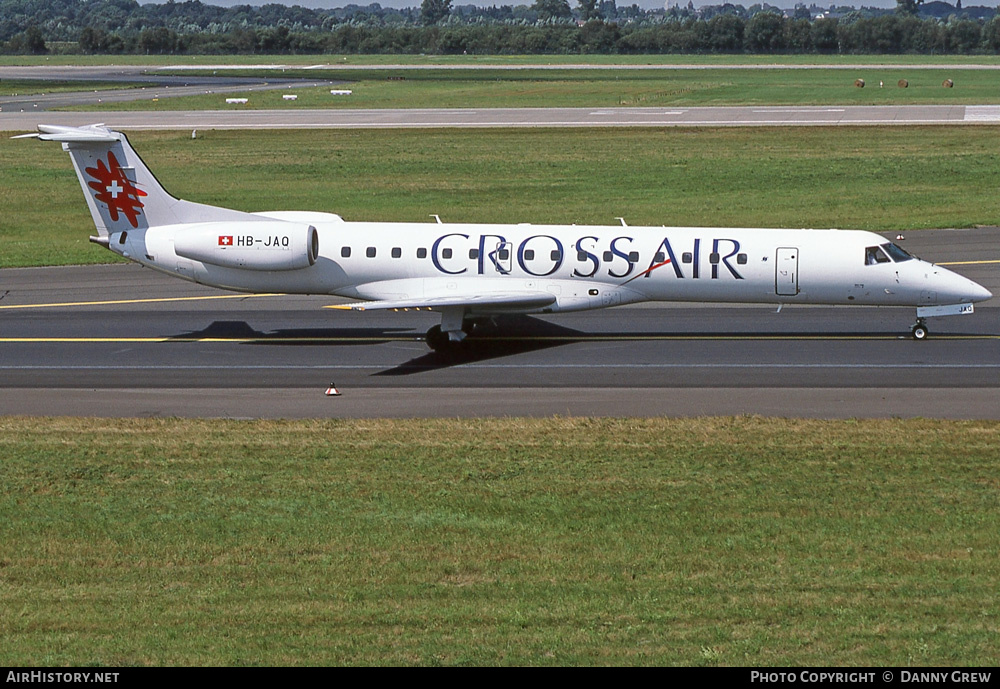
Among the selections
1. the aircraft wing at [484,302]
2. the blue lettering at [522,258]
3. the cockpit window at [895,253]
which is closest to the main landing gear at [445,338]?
the aircraft wing at [484,302]

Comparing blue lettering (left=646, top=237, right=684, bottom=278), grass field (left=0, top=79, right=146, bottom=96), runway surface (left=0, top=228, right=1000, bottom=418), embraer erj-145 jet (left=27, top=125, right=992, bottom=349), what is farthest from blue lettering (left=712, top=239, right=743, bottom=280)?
grass field (left=0, top=79, right=146, bottom=96)

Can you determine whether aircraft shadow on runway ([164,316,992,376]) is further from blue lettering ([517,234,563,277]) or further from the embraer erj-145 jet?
blue lettering ([517,234,563,277])

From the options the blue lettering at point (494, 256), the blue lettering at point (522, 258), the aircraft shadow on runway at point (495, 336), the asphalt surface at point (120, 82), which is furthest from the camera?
the asphalt surface at point (120, 82)

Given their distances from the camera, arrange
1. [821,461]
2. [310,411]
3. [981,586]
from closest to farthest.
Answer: [981,586] → [821,461] → [310,411]

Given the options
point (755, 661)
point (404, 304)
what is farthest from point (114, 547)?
point (404, 304)

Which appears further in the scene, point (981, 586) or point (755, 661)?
point (981, 586)

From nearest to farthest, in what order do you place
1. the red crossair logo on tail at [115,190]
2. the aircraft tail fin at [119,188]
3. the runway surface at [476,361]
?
the runway surface at [476,361] < the aircraft tail fin at [119,188] < the red crossair logo on tail at [115,190]

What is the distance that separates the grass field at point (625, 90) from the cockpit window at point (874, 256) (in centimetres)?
7474

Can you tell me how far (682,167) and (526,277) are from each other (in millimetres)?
36464

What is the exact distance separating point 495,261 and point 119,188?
987cm

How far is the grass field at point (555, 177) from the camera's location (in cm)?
5106

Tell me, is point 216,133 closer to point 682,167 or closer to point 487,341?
point 682,167

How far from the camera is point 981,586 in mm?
14172

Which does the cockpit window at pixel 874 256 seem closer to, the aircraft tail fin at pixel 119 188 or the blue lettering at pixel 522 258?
the blue lettering at pixel 522 258
